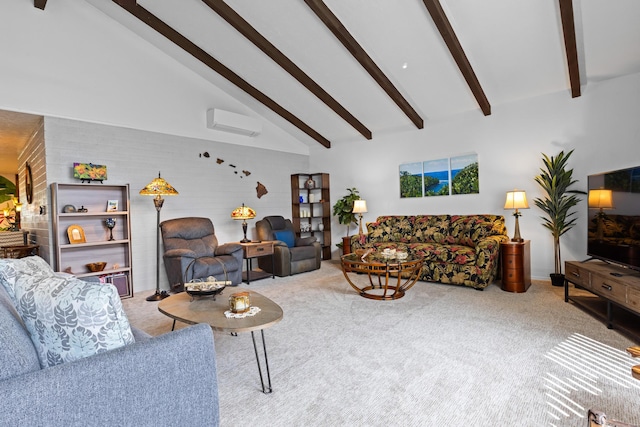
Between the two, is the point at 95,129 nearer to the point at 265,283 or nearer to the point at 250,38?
the point at 250,38

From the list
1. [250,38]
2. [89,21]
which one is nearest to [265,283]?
[250,38]

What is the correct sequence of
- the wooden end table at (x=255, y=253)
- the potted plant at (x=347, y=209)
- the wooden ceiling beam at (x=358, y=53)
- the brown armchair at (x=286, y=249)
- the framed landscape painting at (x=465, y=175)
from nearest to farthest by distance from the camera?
the wooden ceiling beam at (x=358, y=53) < the wooden end table at (x=255, y=253) < the framed landscape painting at (x=465, y=175) < the brown armchair at (x=286, y=249) < the potted plant at (x=347, y=209)

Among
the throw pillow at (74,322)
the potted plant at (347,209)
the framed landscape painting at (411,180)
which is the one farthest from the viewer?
the potted plant at (347,209)

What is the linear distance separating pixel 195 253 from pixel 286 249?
4.83ft

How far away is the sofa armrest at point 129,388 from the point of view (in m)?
0.88

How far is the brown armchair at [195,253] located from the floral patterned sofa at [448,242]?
207 centimetres

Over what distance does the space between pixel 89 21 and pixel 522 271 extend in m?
6.59

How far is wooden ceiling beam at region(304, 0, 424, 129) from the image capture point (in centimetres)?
371

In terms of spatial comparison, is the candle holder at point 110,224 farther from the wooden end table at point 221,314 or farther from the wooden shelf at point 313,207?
the wooden shelf at point 313,207

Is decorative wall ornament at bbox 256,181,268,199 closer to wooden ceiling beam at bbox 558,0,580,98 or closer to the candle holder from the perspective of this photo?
the candle holder

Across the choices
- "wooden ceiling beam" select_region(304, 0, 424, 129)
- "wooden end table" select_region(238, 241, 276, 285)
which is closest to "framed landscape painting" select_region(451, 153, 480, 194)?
"wooden ceiling beam" select_region(304, 0, 424, 129)

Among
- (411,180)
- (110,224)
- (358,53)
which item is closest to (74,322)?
(110,224)

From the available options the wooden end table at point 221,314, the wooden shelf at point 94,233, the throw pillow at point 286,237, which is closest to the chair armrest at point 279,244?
the throw pillow at point 286,237

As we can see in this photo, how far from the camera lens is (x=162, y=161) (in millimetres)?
5043
